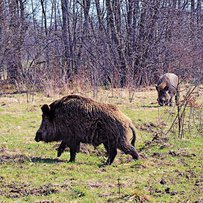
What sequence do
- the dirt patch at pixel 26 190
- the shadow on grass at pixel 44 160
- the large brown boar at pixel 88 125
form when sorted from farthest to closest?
the large brown boar at pixel 88 125
the shadow on grass at pixel 44 160
the dirt patch at pixel 26 190

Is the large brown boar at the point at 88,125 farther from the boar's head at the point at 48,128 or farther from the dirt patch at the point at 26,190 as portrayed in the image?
the dirt patch at the point at 26,190

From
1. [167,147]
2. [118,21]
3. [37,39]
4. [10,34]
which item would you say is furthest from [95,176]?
[37,39]

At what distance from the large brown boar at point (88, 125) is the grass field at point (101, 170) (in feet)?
1.19

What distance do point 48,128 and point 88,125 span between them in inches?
37.4

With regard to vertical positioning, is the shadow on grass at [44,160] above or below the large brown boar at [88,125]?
below

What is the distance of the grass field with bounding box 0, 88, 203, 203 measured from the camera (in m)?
6.91

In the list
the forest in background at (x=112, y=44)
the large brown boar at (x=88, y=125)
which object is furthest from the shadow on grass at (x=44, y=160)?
the forest in background at (x=112, y=44)

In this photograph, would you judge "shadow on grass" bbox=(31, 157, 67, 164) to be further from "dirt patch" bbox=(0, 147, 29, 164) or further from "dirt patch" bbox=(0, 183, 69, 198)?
"dirt patch" bbox=(0, 183, 69, 198)

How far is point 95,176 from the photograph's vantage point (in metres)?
8.06

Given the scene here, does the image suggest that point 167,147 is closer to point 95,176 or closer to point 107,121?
point 107,121

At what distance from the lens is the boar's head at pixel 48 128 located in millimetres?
9570

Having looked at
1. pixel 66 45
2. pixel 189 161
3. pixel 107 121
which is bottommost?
pixel 189 161

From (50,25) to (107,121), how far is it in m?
27.6

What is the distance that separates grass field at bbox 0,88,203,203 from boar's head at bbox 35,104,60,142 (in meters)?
0.39
